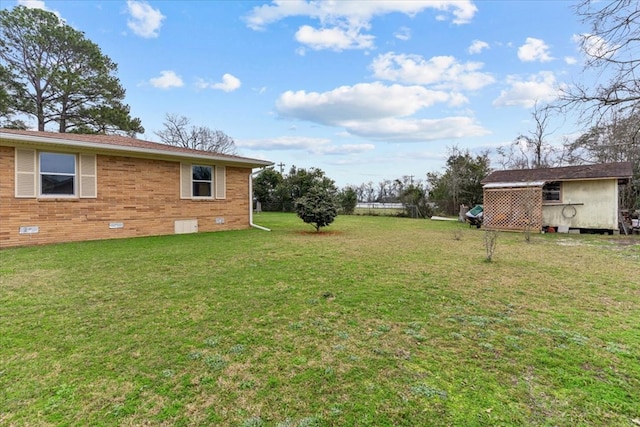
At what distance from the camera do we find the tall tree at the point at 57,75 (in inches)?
703

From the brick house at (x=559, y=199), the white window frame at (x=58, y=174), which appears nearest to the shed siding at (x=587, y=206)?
the brick house at (x=559, y=199)

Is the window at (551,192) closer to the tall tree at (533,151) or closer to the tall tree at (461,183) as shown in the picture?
the tall tree at (461,183)

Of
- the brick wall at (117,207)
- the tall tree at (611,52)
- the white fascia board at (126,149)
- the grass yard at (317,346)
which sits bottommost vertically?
the grass yard at (317,346)

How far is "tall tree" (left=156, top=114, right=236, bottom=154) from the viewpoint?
3092 cm

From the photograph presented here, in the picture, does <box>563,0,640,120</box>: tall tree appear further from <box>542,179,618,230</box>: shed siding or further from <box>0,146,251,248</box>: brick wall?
<box>0,146,251,248</box>: brick wall

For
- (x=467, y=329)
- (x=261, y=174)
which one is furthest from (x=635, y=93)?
(x=261, y=174)

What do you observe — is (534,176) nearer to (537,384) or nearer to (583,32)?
(583,32)

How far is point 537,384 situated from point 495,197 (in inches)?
533

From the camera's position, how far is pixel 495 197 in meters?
13.9

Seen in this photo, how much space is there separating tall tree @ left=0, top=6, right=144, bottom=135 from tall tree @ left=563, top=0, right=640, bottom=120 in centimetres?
2451

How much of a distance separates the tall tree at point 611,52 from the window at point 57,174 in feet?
39.7

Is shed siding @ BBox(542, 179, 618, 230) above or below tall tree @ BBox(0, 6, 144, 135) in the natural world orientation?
below

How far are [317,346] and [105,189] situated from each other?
30.3 ft

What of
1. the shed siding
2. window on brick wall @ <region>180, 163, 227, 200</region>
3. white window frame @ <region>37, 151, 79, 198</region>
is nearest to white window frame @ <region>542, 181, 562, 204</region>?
the shed siding
